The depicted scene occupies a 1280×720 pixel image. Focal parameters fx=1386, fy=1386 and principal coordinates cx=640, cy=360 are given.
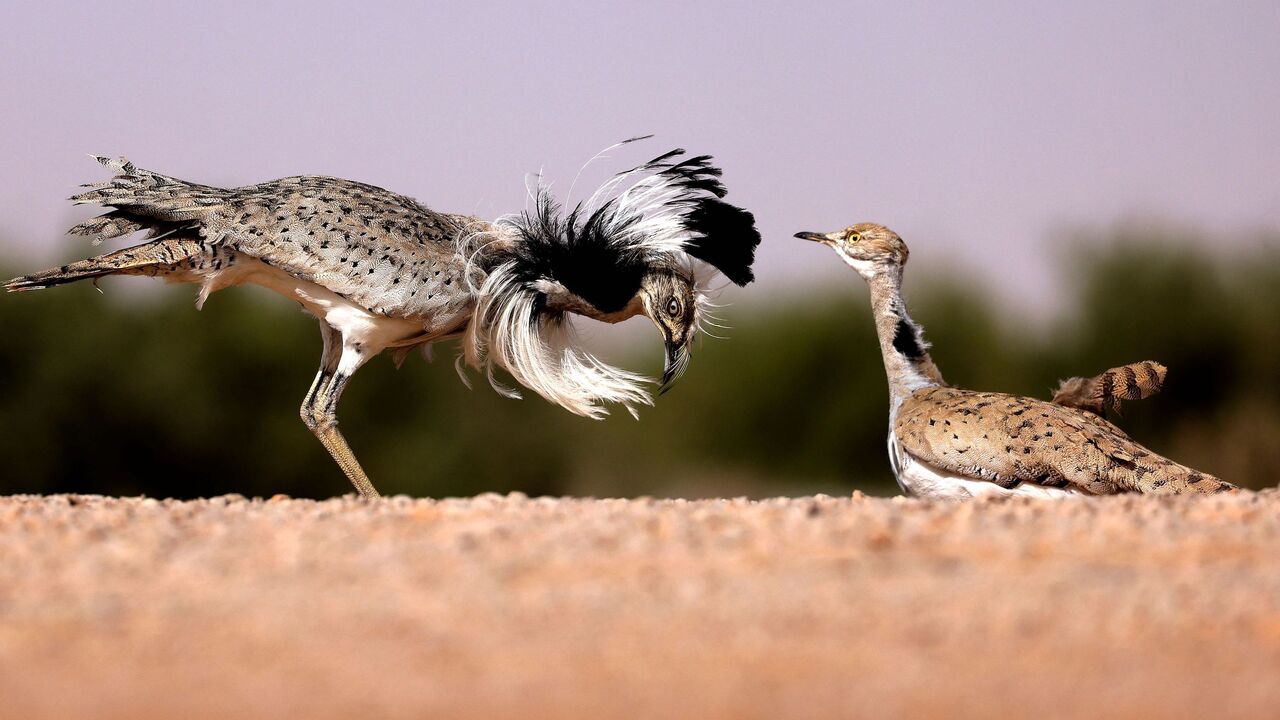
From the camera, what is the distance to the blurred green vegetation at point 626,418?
790 inches

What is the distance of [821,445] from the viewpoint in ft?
77.3

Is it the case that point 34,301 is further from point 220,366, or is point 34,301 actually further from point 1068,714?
point 1068,714

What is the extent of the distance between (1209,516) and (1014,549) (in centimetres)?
122

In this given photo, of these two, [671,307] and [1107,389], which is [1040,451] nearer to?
[1107,389]

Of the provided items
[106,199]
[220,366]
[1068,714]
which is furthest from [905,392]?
[220,366]

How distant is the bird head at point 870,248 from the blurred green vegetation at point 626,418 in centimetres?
1181

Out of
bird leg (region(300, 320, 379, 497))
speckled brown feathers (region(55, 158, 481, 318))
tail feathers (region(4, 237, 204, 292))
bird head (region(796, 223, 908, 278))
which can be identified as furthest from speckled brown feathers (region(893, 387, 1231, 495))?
tail feathers (region(4, 237, 204, 292))

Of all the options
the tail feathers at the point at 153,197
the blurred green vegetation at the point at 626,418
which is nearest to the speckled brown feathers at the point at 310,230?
the tail feathers at the point at 153,197

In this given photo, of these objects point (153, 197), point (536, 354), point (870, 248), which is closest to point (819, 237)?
point (870, 248)

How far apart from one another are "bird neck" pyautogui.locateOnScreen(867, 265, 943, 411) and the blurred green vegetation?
39.0ft

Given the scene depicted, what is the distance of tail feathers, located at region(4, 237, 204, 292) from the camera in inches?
297

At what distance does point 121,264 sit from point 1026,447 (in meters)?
4.89

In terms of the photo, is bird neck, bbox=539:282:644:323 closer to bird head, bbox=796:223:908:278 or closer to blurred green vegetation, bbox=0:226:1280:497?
bird head, bbox=796:223:908:278

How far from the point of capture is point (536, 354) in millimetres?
8484
